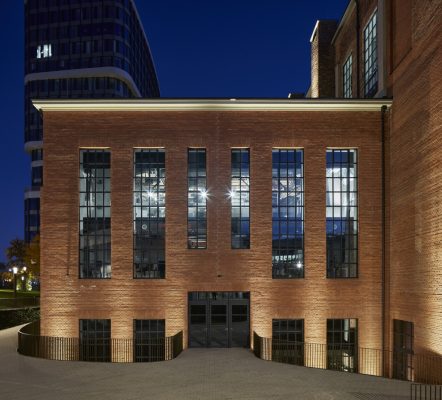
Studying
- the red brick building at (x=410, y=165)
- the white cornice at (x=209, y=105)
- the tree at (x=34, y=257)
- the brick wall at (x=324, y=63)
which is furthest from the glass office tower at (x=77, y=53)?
the red brick building at (x=410, y=165)

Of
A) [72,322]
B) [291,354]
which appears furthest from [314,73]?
[72,322]

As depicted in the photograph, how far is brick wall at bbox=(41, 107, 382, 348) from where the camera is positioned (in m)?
22.1

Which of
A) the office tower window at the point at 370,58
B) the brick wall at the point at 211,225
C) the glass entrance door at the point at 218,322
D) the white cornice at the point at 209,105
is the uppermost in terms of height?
the office tower window at the point at 370,58

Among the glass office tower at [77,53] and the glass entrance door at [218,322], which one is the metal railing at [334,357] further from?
the glass office tower at [77,53]

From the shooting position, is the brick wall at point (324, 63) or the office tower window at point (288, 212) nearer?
the office tower window at point (288, 212)

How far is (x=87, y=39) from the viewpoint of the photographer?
258ft

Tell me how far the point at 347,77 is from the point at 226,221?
1338 cm

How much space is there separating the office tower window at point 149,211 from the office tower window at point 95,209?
1.32m

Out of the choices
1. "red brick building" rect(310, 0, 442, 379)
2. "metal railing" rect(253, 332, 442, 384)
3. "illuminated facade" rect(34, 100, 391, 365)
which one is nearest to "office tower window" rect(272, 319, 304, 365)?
"metal railing" rect(253, 332, 442, 384)

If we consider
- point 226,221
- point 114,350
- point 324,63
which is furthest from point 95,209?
point 324,63

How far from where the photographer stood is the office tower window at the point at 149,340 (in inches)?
862

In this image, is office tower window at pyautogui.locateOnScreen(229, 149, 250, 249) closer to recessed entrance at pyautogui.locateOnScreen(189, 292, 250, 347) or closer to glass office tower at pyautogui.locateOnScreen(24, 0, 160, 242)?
recessed entrance at pyautogui.locateOnScreen(189, 292, 250, 347)

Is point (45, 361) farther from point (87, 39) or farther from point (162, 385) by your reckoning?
point (87, 39)

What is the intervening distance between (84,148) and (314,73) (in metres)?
17.8
